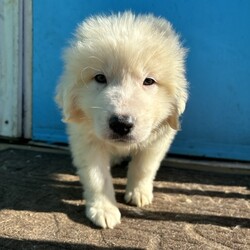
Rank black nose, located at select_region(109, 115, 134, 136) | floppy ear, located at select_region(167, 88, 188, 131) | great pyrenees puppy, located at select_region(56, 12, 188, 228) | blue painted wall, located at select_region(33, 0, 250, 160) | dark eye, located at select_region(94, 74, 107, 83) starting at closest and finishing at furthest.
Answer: black nose, located at select_region(109, 115, 134, 136)
great pyrenees puppy, located at select_region(56, 12, 188, 228)
dark eye, located at select_region(94, 74, 107, 83)
floppy ear, located at select_region(167, 88, 188, 131)
blue painted wall, located at select_region(33, 0, 250, 160)

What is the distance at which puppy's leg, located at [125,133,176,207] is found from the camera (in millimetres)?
3465

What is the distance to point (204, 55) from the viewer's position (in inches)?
166

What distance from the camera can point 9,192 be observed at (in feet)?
11.7

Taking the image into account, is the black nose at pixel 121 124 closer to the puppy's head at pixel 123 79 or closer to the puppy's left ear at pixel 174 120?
the puppy's head at pixel 123 79

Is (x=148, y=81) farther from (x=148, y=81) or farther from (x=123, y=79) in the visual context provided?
(x=123, y=79)

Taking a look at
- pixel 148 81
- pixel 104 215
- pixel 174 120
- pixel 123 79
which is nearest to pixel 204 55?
pixel 174 120

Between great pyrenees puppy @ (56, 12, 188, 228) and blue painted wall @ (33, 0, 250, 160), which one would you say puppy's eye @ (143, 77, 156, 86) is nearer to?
great pyrenees puppy @ (56, 12, 188, 228)

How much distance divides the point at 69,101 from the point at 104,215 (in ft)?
2.67

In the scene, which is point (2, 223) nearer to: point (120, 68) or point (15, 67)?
point (120, 68)

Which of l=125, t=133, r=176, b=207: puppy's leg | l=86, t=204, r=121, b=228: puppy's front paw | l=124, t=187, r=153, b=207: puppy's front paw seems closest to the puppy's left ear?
l=125, t=133, r=176, b=207: puppy's leg

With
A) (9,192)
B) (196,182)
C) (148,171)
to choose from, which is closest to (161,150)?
(148,171)

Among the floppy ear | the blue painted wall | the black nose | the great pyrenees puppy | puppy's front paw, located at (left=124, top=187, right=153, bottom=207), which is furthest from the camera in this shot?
the blue painted wall

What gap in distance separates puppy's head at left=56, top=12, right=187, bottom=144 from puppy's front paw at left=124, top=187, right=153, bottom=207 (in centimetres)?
55

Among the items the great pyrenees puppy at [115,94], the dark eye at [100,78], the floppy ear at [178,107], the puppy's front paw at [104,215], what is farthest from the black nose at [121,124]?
the puppy's front paw at [104,215]
